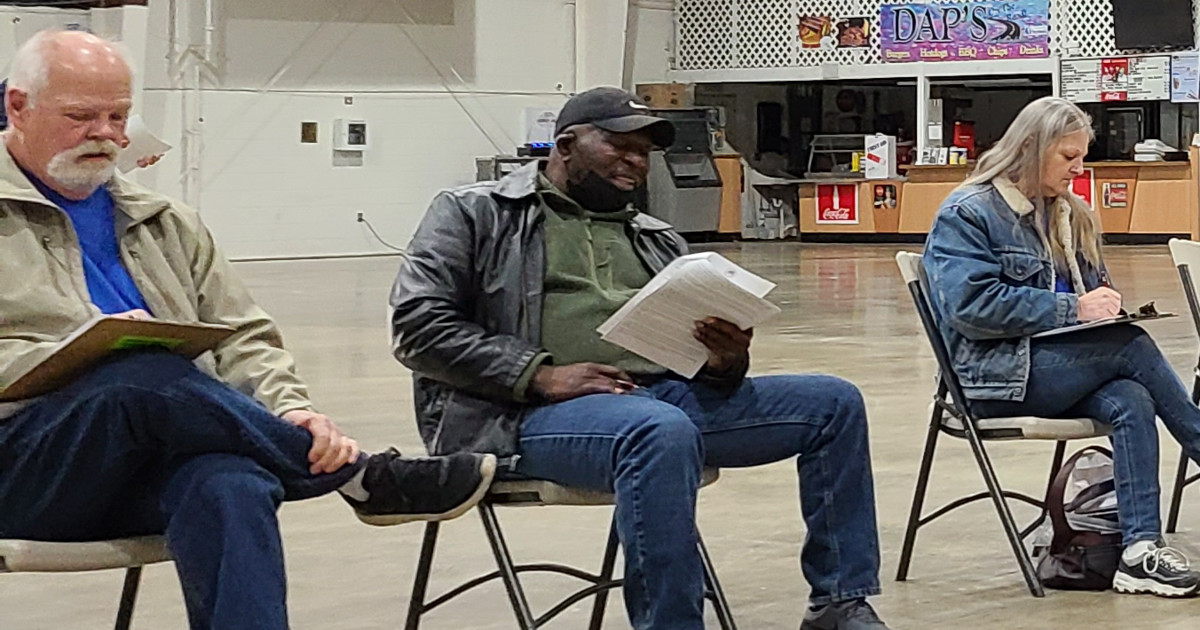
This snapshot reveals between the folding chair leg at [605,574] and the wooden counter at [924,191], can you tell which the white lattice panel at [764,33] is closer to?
the wooden counter at [924,191]

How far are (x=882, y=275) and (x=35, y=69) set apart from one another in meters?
13.5

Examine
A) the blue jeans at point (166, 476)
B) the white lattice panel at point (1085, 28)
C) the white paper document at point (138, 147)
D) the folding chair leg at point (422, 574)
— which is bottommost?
the folding chair leg at point (422, 574)

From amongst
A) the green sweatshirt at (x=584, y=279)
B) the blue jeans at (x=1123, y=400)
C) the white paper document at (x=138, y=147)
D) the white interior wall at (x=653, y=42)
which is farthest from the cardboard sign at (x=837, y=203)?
the green sweatshirt at (x=584, y=279)

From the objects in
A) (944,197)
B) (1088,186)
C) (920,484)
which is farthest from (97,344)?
(1088,186)

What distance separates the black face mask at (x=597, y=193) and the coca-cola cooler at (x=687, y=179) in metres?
16.5

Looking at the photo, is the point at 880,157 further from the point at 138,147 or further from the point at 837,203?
the point at 138,147

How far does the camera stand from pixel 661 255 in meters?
3.94

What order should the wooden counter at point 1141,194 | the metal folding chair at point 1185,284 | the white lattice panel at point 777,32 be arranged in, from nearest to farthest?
the metal folding chair at point 1185,284 → the wooden counter at point 1141,194 → the white lattice panel at point 777,32

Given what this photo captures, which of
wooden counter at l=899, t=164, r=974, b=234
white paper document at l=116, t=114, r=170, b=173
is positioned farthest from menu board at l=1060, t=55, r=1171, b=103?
white paper document at l=116, t=114, r=170, b=173

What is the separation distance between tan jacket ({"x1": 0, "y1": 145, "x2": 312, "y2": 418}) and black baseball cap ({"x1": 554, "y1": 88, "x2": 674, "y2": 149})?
2.48 ft

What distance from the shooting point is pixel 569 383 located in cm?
355

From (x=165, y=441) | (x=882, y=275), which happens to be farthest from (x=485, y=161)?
(x=165, y=441)

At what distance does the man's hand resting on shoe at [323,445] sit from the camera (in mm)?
3027

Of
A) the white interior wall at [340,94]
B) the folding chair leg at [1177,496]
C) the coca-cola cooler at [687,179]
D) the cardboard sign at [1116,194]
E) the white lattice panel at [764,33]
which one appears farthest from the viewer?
the white lattice panel at [764,33]
